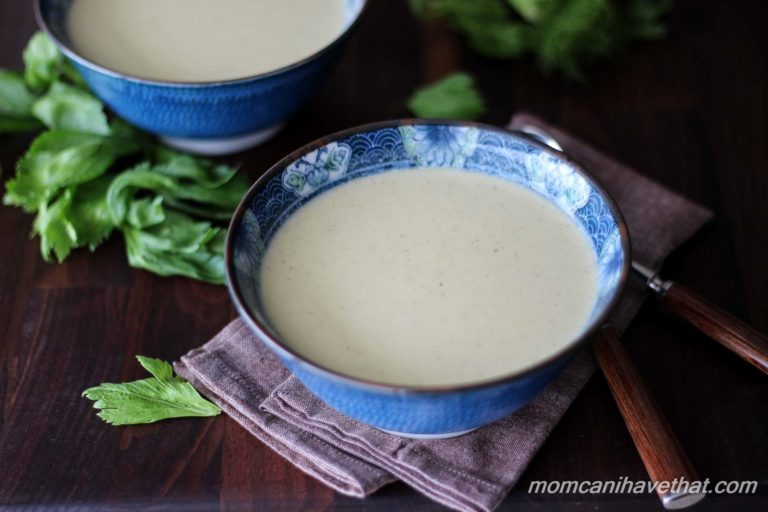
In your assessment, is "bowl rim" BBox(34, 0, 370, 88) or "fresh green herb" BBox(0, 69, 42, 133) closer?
"bowl rim" BBox(34, 0, 370, 88)

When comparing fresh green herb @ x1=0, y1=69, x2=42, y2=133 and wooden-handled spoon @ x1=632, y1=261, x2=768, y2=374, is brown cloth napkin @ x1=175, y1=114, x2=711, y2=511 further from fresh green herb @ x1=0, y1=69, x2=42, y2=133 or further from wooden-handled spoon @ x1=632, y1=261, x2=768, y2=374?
fresh green herb @ x1=0, y1=69, x2=42, y2=133

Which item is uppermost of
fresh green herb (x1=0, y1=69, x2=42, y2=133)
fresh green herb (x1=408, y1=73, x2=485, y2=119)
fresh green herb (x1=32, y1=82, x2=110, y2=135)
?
fresh green herb (x1=408, y1=73, x2=485, y2=119)

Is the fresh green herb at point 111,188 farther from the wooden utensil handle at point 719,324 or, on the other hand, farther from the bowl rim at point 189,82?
the wooden utensil handle at point 719,324

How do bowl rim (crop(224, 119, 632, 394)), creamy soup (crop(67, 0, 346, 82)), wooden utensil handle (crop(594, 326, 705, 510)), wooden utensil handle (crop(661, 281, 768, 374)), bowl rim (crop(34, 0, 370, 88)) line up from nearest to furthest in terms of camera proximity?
1. bowl rim (crop(224, 119, 632, 394))
2. wooden utensil handle (crop(594, 326, 705, 510))
3. wooden utensil handle (crop(661, 281, 768, 374))
4. bowl rim (crop(34, 0, 370, 88))
5. creamy soup (crop(67, 0, 346, 82))

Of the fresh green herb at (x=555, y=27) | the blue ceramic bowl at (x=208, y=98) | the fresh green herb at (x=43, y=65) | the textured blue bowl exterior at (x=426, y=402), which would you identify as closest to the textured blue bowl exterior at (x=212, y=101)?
the blue ceramic bowl at (x=208, y=98)

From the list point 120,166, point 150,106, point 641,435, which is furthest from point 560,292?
point 120,166

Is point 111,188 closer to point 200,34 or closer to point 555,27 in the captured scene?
point 200,34

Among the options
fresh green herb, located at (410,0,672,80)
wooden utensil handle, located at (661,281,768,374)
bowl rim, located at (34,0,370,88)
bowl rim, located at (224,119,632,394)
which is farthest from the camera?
fresh green herb, located at (410,0,672,80)

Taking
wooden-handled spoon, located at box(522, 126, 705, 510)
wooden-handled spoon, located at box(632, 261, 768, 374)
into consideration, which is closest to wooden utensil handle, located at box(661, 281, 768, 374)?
wooden-handled spoon, located at box(632, 261, 768, 374)
